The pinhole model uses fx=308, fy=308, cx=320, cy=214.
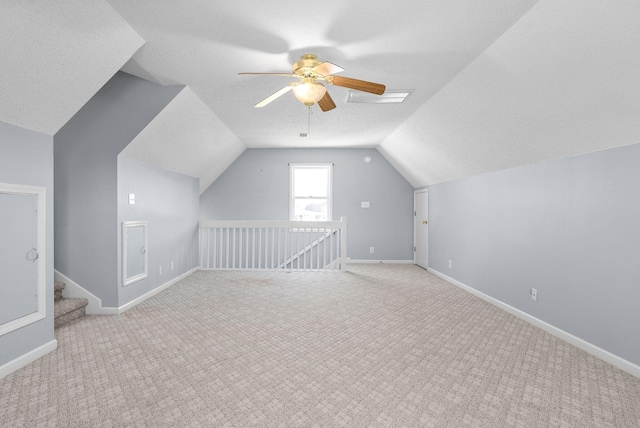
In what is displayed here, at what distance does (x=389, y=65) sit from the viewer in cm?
291

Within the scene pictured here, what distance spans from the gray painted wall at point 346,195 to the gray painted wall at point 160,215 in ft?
3.51

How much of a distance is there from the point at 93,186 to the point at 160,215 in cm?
108

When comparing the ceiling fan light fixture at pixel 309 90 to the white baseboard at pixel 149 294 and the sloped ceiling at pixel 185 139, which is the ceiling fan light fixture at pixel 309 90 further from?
the white baseboard at pixel 149 294

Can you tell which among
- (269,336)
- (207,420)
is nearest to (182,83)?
(269,336)

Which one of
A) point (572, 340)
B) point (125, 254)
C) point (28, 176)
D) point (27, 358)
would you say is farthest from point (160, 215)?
point (572, 340)

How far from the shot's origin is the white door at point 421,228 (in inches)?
248

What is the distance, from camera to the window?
7.01 meters

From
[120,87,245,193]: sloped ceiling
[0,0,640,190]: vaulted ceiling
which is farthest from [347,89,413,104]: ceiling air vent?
[120,87,245,193]: sloped ceiling

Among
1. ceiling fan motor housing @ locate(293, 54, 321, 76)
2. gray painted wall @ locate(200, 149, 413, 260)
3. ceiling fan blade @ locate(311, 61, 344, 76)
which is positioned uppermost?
ceiling fan motor housing @ locate(293, 54, 321, 76)

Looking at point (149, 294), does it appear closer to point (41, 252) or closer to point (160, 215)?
point (160, 215)

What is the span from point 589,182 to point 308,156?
Answer: 509 cm

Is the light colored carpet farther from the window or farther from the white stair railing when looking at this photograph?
the window

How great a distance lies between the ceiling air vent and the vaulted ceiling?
117 millimetres

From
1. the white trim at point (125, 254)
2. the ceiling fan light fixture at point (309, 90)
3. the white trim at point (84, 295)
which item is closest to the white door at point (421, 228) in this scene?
the ceiling fan light fixture at point (309, 90)
